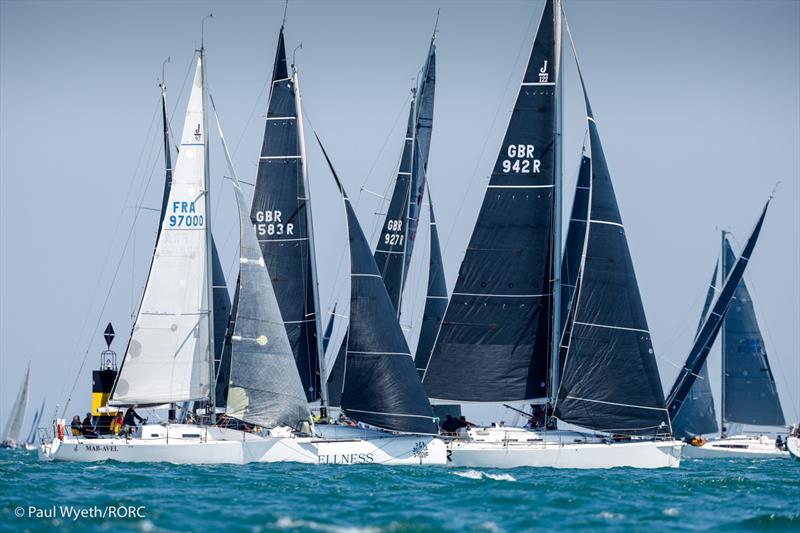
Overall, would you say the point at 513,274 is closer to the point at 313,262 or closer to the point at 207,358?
the point at 313,262

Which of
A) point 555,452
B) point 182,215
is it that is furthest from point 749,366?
point 182,215

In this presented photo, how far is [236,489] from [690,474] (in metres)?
15.8

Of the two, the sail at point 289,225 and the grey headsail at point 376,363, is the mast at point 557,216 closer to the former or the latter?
the grey headsail at point 376,363

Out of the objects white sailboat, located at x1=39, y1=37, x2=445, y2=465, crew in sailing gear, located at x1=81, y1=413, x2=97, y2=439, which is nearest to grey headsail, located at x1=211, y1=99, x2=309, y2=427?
white sailboat, located at x1=39, y1=37, x2=445, y2=465

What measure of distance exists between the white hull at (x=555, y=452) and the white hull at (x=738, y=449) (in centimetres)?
2418

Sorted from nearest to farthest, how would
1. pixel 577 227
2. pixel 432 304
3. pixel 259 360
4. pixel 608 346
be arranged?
pixel 259 360
pixel 608 346
pixel 577 227
pixel 432 304

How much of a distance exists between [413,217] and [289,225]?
21.5ft

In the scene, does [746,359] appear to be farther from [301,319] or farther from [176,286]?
[176,286]

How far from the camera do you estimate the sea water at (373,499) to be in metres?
27.2

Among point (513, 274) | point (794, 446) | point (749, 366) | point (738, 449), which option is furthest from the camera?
point (749, 366)

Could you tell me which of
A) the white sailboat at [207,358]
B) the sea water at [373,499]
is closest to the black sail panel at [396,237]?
the white sailboat at [207,358]

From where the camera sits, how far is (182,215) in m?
43.0

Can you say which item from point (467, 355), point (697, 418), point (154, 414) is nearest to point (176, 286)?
point (154, 414)

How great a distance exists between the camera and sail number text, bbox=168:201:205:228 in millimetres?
43000
